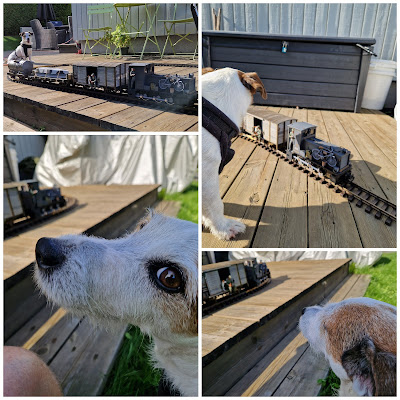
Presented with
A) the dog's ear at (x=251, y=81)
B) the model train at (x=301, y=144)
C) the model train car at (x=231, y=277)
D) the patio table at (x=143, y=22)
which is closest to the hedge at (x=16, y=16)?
the patio table at (x=143, y=22)

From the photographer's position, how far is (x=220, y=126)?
140 centimetres

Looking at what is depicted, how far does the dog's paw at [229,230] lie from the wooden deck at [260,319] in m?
0.20

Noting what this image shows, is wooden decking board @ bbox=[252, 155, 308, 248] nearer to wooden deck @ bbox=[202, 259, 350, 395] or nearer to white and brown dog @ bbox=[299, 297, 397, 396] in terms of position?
wooden deck @ bbox=[202, 259, 350, 395]

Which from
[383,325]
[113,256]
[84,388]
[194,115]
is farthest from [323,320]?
[84,388]

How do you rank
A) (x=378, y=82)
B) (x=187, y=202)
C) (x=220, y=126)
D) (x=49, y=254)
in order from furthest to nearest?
1. (x=187, y=202)
2. (x=378, y=82)
3. (x=220, y=126)
4. (x=49, y=254)

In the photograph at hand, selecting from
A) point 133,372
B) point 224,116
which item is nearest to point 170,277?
point 224,116

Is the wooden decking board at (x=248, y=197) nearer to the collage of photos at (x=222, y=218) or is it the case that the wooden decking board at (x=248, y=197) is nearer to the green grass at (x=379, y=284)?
the collage of photos at (x=222, y=218)

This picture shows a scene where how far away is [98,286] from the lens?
3.03ft

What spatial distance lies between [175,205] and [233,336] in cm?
167

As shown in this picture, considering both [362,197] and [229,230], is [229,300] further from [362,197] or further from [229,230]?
[362,197]

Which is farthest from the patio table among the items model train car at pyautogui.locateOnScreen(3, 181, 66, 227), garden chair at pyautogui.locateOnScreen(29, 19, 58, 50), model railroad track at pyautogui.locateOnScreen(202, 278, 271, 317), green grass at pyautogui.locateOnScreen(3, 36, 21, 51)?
model train car at pyautogui.locateOnScreen(3, 181, 66, 227)

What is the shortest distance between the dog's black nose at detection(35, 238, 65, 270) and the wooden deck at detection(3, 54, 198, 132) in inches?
18.0

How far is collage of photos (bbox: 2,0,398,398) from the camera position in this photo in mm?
1014

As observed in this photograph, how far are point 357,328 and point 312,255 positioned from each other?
32 cm
